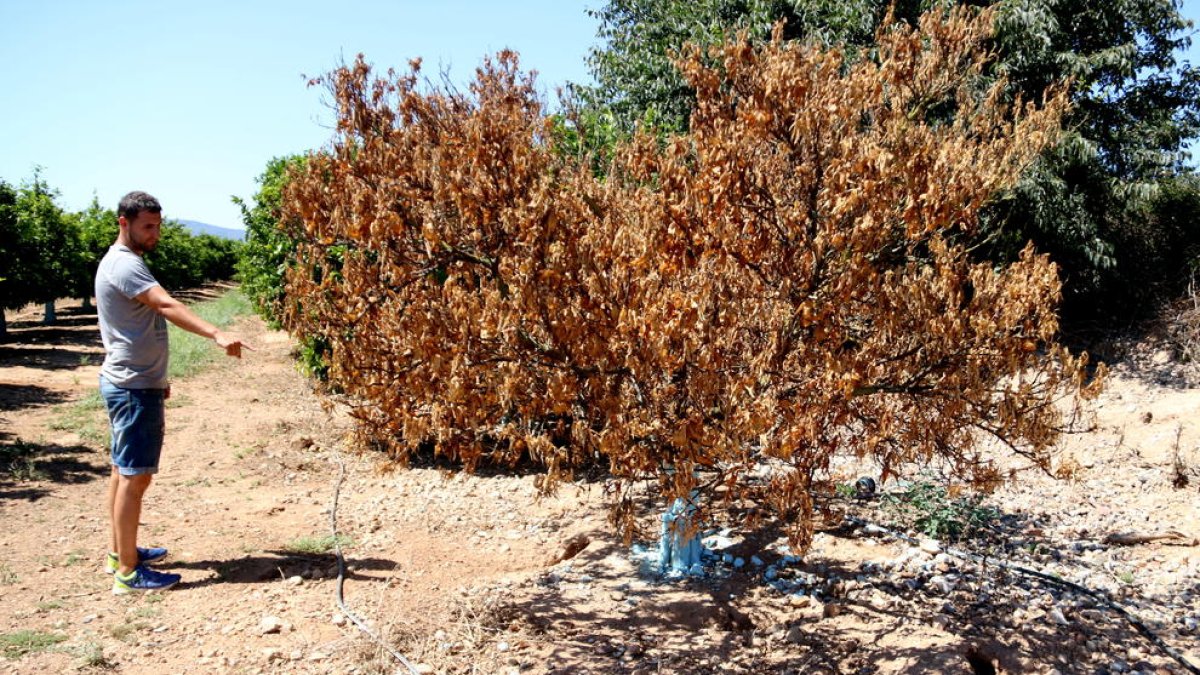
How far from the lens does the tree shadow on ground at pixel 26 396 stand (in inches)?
347

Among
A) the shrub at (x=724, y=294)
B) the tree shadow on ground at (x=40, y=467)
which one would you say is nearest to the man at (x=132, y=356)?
the shrub at (x=724, y=294)

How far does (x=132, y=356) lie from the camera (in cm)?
398

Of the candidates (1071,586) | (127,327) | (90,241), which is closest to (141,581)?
(127,327)

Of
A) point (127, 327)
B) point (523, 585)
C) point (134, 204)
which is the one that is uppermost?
point (134, 204)

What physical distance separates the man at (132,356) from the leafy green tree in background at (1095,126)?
23.1 feet

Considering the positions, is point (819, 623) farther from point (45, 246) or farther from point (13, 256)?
point (45, 246)

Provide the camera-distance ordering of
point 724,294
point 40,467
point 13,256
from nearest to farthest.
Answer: point 724,294 → point 40,467 → point 13,256

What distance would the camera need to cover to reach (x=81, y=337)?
16688mm

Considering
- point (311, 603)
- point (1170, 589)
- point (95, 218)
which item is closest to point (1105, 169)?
point (1170, 589)

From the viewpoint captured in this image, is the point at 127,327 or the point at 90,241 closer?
the point at 127,327

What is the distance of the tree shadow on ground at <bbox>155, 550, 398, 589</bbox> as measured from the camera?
4508mm

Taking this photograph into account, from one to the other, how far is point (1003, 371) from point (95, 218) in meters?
27.7

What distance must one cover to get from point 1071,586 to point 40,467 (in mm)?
7643

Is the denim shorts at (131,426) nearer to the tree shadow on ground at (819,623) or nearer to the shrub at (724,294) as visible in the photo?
the shrub at (724,294)
